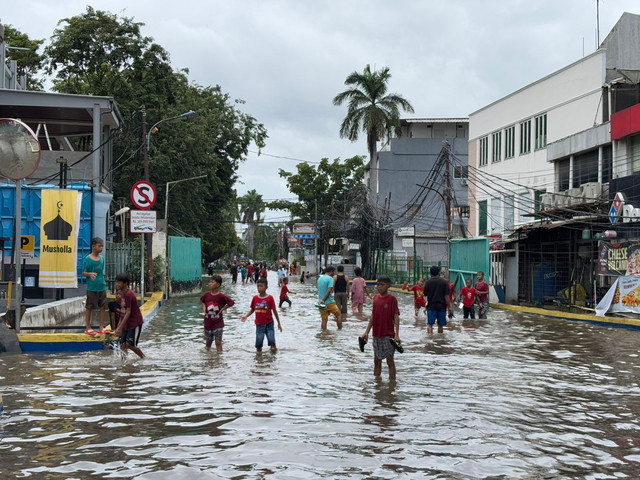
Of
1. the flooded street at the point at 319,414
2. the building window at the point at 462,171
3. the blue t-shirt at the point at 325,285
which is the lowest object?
the flooded street at the point at 319,414

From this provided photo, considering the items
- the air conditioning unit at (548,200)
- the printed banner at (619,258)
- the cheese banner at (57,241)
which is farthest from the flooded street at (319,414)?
the air conditioning unit at (548,200)

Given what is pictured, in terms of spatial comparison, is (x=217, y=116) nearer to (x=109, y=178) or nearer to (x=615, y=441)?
(x=109, y=178)

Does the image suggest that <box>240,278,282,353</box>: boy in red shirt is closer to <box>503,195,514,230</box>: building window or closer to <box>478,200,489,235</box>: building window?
<box>503,195,514,230</box>: building window

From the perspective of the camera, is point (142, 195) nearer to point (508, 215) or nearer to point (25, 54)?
point (508, 215)

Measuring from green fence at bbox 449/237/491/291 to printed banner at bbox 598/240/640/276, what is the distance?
4.51m

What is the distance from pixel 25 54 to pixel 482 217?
31979mm

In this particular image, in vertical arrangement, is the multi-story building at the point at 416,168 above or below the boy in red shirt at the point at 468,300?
above

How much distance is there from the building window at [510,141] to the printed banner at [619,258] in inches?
521

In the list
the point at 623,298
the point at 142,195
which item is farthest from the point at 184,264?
the point at 623,298

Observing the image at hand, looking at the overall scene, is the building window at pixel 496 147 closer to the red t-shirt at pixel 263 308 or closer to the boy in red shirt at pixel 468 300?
the boy in red shirt at pixel 468 300

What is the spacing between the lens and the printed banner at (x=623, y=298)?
23.2 metres

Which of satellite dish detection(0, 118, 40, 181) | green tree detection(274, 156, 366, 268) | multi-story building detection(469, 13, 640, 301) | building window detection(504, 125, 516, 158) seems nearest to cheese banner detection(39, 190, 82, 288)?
satellite dish detection(0, 118, 40, 181)

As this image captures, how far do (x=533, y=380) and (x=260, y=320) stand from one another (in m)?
5.00

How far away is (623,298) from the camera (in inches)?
934
